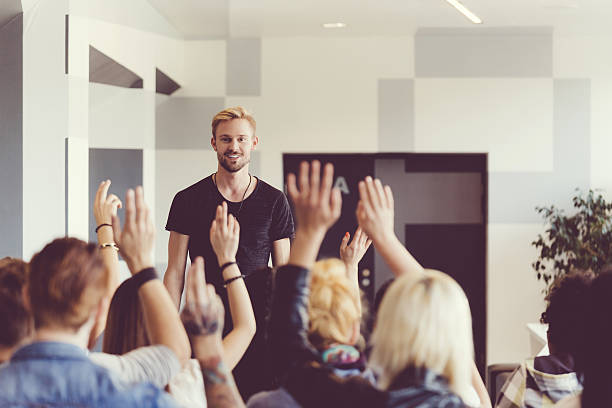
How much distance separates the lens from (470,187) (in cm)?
556

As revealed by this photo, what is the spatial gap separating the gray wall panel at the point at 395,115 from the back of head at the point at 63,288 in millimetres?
4420

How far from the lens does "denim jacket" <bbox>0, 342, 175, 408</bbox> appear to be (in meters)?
1.08

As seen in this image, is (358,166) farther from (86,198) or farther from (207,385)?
(207,385)

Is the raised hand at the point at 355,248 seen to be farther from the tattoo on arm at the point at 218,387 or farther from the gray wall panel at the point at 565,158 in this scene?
the gray wall panel at the point at 565,158

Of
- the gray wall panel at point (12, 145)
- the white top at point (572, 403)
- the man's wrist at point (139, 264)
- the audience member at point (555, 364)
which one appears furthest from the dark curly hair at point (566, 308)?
the gray wall panel at point (12, 145)

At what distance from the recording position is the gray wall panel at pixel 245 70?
5.47 meters

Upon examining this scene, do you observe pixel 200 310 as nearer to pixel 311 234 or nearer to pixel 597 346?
pixel 311 234

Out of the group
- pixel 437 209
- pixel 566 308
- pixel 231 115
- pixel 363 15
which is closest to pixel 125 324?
pixel 566 308

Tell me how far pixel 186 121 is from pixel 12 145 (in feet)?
7.60

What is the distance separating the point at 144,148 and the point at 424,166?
222 centimetres

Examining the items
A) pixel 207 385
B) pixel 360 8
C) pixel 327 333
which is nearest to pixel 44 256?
pixel 207 385

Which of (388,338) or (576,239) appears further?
(576,239)

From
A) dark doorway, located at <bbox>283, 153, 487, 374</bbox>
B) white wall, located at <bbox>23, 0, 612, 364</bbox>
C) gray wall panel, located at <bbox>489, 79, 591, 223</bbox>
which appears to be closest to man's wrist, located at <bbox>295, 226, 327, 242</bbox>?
white wall, located at <bbox>23, 0, 612, 364</bbox>

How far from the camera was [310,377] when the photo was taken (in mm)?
1208
